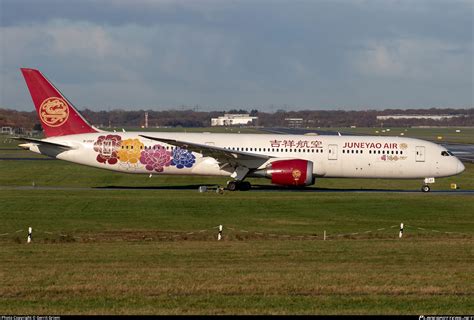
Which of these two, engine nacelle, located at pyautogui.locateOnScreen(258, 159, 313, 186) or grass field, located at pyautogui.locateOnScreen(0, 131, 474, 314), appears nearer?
grass field, located at pyautogui.locateOnScreen(0, 131, 474, 314)

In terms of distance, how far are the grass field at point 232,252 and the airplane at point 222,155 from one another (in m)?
2.02

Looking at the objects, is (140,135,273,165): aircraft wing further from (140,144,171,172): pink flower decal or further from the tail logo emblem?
the tail logo emblem

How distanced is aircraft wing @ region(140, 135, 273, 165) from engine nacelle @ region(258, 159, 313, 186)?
4.98 feet

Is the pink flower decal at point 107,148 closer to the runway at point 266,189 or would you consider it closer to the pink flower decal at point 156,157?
the pink flower decal at point 156,157

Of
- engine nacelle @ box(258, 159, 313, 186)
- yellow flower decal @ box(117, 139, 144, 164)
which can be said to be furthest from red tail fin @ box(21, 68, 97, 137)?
engine nacelle @ box(258, 159, 313, 186)

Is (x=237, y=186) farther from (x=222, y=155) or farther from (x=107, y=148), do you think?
(x=107, y=148)

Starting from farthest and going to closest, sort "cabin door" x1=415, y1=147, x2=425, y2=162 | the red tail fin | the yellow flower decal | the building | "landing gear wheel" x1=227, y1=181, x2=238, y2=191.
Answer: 1. the building
2. the red tail fin
3. "cabin door" x1=415, y1=147, x2=425, y2=162
4. the yellow flower decal
5. "landing gear wheel" x1=227, y1=181, x2=238, y2=191

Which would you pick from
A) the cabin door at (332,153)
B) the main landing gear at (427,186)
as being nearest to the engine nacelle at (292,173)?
the cabin door at (332,153)

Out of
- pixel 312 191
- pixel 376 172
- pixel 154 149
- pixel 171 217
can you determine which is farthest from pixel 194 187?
pixel 171 217

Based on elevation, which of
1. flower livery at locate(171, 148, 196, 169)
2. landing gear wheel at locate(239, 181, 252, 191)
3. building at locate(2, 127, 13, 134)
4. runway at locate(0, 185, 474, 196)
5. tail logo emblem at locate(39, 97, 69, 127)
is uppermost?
tail logo emblem at locate(39, 97, 69, 127)

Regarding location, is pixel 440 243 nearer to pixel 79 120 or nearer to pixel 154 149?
pixel 154 149

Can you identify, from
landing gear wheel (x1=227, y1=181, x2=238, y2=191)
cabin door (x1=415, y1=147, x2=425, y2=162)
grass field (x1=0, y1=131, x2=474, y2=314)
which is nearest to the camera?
grass field (x1=0, y1=131, x2=474, y2=314)

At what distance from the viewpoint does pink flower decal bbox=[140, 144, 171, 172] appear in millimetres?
52656

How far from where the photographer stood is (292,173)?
50625mm
